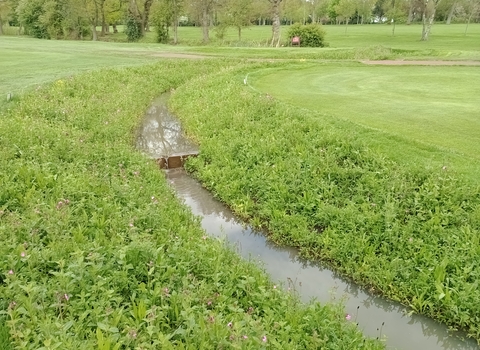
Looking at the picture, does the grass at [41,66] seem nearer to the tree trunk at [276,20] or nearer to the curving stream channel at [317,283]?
the curving stream channel at [317,283]

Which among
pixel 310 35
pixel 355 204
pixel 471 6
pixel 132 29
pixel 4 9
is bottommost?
pixel 355 204

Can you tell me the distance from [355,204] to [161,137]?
5.85 metres

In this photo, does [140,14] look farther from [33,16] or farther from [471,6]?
[471,6]

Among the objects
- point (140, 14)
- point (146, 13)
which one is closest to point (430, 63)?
point (140, 14)

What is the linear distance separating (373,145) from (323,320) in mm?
4237

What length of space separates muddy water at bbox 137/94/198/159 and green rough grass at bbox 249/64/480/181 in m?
2.93

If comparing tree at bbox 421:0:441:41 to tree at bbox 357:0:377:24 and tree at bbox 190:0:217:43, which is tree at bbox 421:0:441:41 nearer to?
tree at bbox 190:0:217:43

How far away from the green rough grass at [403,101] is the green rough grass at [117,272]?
3.84m

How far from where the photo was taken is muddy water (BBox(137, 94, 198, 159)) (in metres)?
9.90

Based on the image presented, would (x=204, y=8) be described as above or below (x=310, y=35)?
above

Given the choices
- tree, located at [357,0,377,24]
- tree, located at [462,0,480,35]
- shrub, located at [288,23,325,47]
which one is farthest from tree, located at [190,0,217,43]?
tree, located at [357,0,377,24]

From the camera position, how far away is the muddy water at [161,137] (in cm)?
990

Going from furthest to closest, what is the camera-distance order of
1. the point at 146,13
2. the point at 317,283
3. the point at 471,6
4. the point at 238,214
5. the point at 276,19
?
the point at 471,6
the point at 146,13
the point at 276,19
the point at 238,214
the point at 317,283

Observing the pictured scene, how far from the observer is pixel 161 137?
36.2ft
